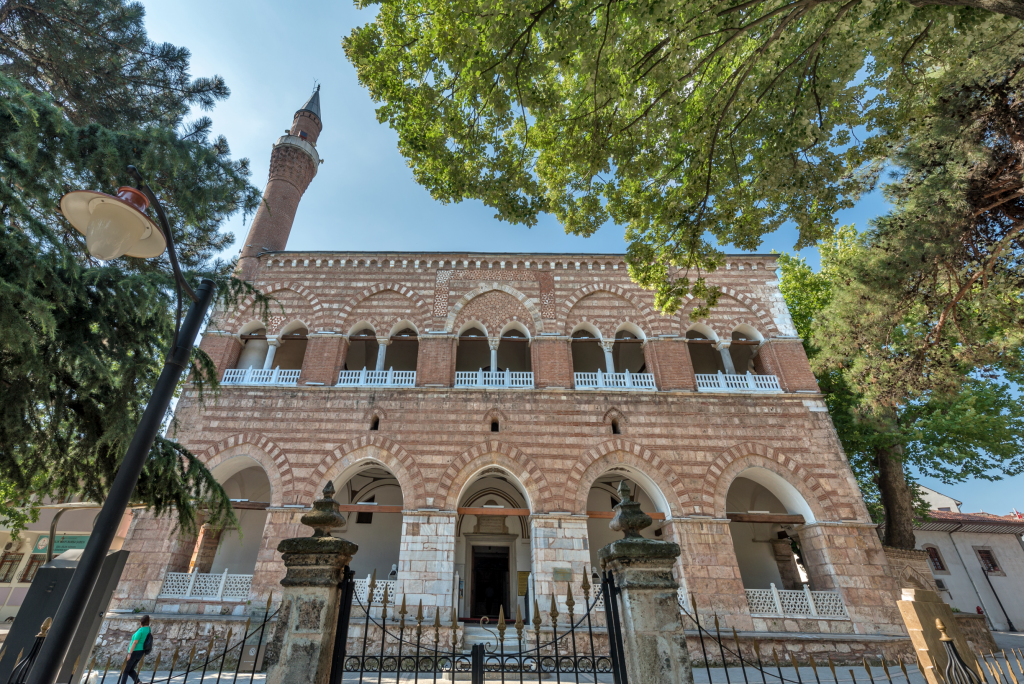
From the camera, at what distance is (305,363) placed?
12812 millimetres

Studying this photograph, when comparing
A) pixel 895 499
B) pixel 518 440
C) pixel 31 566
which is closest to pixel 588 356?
pixel 518 440

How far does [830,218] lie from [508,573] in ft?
36.6

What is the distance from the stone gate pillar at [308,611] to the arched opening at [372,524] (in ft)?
29.0

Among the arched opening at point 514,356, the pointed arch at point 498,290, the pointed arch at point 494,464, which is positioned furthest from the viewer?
the arched opening at point 514,356

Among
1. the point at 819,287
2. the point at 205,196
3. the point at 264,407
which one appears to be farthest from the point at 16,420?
the point at 819,287

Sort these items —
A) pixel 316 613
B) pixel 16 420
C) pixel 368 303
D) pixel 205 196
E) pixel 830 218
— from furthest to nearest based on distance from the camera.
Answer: pixel 368 303 < pixel 830 218 < pixel 205 196 < pixel 16 420 < pixel 316 613

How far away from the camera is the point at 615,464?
37.9 feet

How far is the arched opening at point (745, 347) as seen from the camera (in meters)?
13.7

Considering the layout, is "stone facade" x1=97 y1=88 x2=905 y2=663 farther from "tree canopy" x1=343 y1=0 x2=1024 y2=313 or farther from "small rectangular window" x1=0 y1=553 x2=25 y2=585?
"small rectangular window" x1=0 y1=553 x2=25 y2=585

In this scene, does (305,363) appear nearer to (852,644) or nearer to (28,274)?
(28,274)

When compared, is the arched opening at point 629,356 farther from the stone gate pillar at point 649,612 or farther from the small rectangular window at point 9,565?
the small rectangular window at point 9,565

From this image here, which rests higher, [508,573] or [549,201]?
[549,201]

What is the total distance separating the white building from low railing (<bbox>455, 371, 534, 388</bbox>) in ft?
59.0

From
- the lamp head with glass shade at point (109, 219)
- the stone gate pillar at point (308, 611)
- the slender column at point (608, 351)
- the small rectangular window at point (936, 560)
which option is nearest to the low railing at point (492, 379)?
the slender column at point (608, 351)
